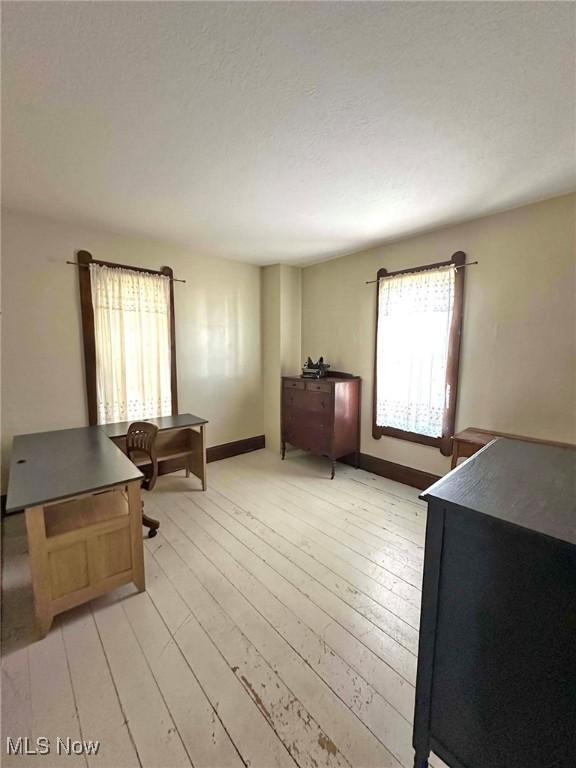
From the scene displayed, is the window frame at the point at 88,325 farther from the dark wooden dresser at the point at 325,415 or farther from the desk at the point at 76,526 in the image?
the dark wooden dresser at the point at 325,415

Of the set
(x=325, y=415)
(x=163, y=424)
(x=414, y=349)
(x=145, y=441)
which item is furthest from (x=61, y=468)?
(x=414, y=349)

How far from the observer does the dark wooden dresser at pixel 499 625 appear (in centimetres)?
78

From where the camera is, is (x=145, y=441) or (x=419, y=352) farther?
(x=419, y=352)

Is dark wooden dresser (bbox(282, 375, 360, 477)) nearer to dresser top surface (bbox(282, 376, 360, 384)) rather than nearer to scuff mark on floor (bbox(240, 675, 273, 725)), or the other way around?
dresser top surface (bbox(282, 376, 360, 384))

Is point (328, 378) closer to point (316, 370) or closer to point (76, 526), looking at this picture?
point (316, 370)

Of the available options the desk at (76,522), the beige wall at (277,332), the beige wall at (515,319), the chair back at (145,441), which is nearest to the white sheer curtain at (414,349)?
the beige wall at (515,319)

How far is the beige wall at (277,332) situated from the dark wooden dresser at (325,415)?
1.36 feet

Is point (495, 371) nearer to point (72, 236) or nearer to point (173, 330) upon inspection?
point (173, 330)

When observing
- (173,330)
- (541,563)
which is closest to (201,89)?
(541,563)

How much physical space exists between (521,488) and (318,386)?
2.58 metres

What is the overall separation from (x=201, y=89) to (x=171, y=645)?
8.30 ft

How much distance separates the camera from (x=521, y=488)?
102 centimetres

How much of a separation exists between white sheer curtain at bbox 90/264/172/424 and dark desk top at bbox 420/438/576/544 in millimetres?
3084

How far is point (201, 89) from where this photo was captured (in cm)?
134
